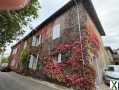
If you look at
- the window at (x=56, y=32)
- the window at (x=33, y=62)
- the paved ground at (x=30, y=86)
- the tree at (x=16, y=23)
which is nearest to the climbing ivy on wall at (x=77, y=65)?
the paved ground at (x=30, y=86)

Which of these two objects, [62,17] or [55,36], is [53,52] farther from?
[62,17]

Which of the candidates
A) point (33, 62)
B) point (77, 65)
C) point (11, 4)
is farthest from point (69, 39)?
point (11, 4)

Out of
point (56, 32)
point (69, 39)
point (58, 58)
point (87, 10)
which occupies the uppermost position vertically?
point (87, 10)

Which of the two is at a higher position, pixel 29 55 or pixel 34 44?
pixel 34 44

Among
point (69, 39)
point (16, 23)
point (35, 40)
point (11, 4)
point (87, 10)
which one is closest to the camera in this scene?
point (11, 4)

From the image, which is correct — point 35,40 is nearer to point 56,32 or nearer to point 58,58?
point 56,32

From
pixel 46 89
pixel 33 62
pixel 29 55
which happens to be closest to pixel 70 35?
pixel 46 89

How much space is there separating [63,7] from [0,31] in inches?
253

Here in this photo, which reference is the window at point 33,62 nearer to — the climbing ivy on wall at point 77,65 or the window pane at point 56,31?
the window pane at point 56,31

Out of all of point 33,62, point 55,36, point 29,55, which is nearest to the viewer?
point 55,36

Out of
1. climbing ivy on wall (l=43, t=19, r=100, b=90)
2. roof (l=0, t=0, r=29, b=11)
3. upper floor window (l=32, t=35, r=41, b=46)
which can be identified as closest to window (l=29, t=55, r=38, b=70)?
upper floor window (l=32, t=35, r=41, b=46)

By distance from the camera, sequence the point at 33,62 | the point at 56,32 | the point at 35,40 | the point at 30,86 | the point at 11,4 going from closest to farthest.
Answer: the point at 11,4 < the point at 30,86 < the point at 56,32 < the point at 33,62 < the point at 35,40

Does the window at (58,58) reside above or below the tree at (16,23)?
below

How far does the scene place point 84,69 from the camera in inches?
516
